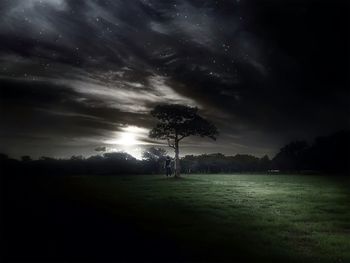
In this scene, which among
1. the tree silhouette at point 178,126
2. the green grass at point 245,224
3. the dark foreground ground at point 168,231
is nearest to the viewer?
the dark foreground ground at point 168,231

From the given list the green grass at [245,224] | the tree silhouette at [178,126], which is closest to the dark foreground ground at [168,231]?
the green grass at [245,224]

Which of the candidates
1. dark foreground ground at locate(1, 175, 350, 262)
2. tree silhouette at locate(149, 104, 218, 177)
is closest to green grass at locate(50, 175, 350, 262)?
dark foreground ground at locate(1, 175, 350, 262)

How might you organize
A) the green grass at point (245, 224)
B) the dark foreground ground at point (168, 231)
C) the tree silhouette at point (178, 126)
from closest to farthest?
1. the dark foreground ground at point (168, 231)
2. the green grass at point (245, 224)
3. the tree silhouette at point (178, 126)

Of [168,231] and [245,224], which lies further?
[245,224]

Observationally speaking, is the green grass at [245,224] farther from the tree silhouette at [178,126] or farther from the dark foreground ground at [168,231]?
the tree silhouette at [178,126]

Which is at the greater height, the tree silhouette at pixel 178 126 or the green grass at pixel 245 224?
the tree silhouette at pixel 178 126

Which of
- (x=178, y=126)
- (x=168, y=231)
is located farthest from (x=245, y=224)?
(x=178, y=126)

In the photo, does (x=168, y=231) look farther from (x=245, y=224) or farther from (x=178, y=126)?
(x=178, y=126)

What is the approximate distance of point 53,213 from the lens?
21922mm

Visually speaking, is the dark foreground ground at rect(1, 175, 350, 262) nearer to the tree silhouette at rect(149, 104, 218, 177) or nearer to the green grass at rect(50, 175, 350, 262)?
the green grass at rect(50, 175, 350, 262)

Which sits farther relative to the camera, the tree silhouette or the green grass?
the tree silhouette

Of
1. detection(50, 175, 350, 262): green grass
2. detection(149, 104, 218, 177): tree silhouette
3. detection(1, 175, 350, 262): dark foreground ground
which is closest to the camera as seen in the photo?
detection(1, 175, 350, 262): dark foreground ground

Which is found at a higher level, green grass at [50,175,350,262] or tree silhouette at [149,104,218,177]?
tree silhouette at [149,104,218,177]

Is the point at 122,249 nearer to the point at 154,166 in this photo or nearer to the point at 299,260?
the point at 299,260
